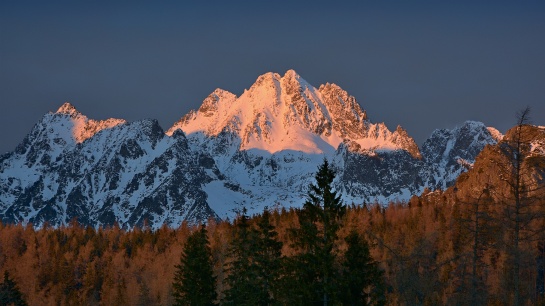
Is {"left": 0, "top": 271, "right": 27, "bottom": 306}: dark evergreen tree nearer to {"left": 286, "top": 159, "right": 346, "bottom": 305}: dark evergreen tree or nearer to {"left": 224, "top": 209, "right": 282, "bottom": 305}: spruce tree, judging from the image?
{"left": 224, "top": 209, "right": 282, "bottom": 305}: spruce tree

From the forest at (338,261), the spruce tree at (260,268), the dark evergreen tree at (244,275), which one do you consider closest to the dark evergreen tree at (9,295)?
the forest at (338,261)

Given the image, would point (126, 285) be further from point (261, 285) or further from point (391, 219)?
point (261, 285)

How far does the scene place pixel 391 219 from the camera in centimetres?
16975

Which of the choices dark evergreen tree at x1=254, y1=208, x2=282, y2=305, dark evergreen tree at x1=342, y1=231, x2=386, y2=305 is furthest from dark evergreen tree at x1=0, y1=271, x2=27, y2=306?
dark evergreen tree at x1=342, y1=231, x2=386, y2=305

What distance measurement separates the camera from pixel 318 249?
4497cm

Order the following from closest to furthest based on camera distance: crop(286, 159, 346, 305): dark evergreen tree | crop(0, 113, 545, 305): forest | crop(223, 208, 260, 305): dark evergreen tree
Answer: crop(0, 113, 545, 305): forest
crop(286, 159, 346, 305): dark evergreen tree
crop(223, 208, 260, 305): dark evergreen tree

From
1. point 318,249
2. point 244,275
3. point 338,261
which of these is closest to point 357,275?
point 338,261

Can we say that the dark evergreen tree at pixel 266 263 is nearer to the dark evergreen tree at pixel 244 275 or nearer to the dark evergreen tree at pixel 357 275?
the dark evergreen tree at pixel 244 275

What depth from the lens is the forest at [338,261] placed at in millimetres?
Answer: 36094

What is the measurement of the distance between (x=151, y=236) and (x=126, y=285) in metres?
45.2

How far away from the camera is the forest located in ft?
118

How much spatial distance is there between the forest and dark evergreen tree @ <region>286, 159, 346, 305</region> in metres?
0.06

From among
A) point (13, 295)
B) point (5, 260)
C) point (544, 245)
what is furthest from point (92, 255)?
point (544, 245)

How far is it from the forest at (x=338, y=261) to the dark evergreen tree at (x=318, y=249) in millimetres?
65
